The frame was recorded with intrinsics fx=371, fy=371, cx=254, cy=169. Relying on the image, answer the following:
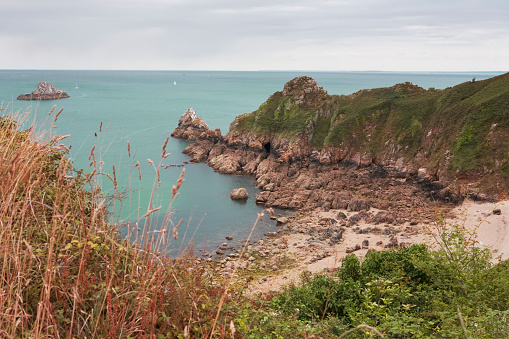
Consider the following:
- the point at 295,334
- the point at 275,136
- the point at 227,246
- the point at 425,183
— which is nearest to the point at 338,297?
the point at 295,334

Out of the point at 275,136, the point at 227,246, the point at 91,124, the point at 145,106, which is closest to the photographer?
the point at 227,246

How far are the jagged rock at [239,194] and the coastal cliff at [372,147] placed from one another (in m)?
2.48

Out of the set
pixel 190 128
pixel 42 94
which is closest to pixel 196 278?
pixel 42 94

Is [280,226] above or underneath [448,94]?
underneath

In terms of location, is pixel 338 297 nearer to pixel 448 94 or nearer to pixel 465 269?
pixel 465 269

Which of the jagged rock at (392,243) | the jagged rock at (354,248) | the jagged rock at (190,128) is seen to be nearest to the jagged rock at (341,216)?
the jagged rock at (392,243)

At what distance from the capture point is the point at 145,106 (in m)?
142

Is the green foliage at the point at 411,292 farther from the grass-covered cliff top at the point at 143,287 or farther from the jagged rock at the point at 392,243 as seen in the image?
the jagged rock at the point at 392,243

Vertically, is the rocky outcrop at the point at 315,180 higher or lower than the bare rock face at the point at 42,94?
lower

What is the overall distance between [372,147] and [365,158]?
251cm

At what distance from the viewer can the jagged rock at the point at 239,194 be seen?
48.3 m

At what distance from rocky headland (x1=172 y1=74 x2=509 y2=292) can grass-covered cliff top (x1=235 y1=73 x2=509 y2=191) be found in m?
0.15

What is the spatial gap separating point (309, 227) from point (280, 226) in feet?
10.2

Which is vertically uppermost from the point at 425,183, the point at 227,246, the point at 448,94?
the point at 448,94
